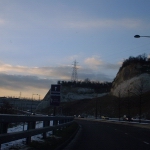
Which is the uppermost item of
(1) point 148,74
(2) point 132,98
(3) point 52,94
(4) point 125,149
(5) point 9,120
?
(1) point 148,74

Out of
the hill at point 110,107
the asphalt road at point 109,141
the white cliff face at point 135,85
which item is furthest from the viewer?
the white cliff face at point 135,85

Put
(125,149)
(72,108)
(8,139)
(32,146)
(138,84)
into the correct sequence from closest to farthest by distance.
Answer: (8,139)
(32,146)
(125,149)
(138,84)
(72,108)

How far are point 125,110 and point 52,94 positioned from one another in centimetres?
9732

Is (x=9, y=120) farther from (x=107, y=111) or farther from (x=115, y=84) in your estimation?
(x=115, y=84)

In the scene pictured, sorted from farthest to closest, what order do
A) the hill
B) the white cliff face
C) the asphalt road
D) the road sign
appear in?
the white cliff face, the hill, the road sign, the asphalt road

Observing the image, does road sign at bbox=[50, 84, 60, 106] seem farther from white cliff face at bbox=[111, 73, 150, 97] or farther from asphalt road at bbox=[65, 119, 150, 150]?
white cliff face at bbox=[111, 73, 150, 97]

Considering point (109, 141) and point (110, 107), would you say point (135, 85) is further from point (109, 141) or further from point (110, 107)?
point (109, 141)

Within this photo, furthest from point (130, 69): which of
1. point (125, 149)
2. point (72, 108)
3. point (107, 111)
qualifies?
point (125, 149)

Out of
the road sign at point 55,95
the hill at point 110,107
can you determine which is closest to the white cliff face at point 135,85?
the hill at point 110,107

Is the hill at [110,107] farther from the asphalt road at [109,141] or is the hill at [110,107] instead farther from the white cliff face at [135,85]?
the asphalt road at [109,141]

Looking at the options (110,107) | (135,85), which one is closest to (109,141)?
(135,85)

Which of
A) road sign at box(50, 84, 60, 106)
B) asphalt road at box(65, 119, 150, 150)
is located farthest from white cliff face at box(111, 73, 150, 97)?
asphalt road at box(65, 119, 150, 150)

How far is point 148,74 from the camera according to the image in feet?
442

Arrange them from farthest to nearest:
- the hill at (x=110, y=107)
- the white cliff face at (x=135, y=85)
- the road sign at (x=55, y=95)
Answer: the white cliff face at (x=135, y=85), the hill at (x=110, y=107), the road sign at (x=55, y=95)
